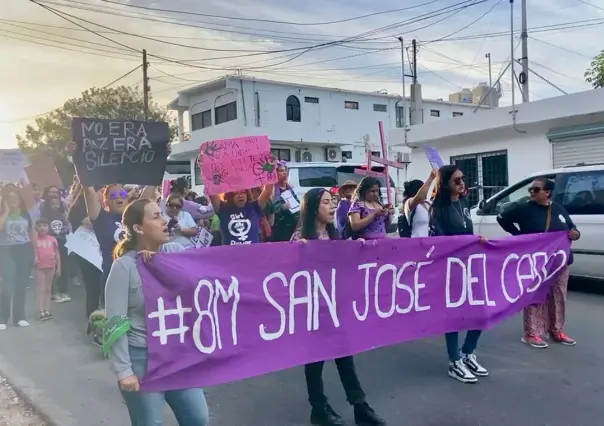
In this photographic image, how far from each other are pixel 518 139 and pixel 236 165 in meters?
12.7

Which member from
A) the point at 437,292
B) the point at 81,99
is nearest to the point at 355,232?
the point at 437,292

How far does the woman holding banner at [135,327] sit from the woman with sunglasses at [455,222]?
2628 mm

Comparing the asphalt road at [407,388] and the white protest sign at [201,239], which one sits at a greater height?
the white protest sign at [201,239]

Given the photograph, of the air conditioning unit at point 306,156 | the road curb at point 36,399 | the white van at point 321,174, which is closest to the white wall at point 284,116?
the air conditioning unit at point 306,156

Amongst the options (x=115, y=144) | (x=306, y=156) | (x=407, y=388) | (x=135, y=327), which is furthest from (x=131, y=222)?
(x=306, y=156)

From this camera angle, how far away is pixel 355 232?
16.3 ft

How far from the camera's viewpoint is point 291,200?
652 cm

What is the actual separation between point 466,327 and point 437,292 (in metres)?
0.40

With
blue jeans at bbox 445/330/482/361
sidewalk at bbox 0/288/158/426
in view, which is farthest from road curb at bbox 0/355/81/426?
blue jeans at bbox 445/330/482/361

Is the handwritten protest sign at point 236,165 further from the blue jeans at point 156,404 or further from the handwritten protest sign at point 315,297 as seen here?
the blue jeans at point 156,404

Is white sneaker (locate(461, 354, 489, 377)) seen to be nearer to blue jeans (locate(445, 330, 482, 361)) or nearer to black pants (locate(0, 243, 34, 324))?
blue jeans (locate(445, 330, 482, 361))

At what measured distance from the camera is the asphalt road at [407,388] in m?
4.26

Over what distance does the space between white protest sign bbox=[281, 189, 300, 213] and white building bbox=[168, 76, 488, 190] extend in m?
22.5

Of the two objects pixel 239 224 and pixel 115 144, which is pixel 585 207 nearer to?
pixel 239 224
